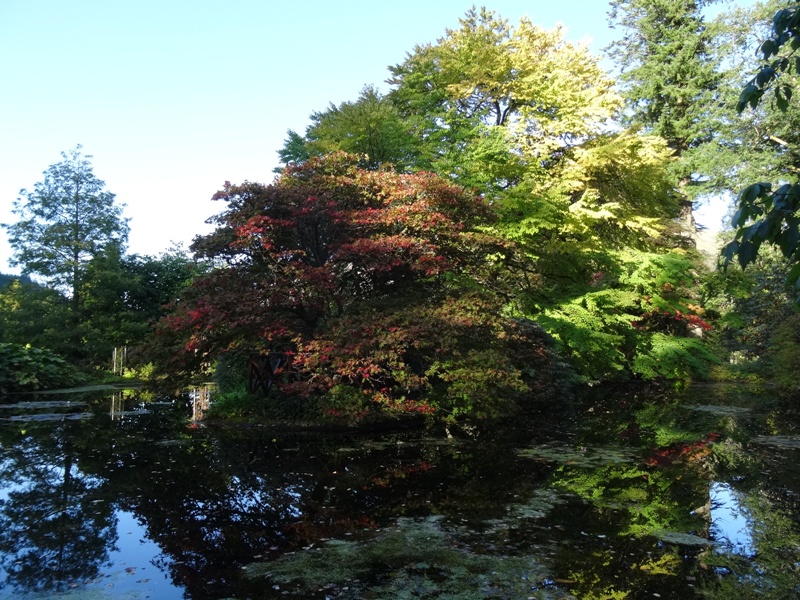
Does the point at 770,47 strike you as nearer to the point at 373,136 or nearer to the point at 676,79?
the point at 373,136

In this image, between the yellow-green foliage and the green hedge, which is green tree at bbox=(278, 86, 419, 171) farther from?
the green hedge

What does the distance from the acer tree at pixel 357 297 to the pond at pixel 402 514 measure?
1067 mm

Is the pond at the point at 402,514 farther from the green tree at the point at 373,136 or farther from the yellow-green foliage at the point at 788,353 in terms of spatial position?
the green tree at the point at 373,136

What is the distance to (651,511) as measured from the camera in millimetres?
5797

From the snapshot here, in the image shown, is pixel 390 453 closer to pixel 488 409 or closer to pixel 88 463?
pixel 488 409

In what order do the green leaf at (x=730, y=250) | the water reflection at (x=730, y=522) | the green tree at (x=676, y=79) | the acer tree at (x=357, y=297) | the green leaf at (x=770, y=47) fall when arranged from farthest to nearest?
the green tree at (x=676, y=79)
the acer tree at (x=357, y=297)
the water reflection at (x=730, y=522)
the green leaf at (x=770, y=47)
the green leaf at (x=730, y=250)

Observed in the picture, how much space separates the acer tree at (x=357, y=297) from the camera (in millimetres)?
9469

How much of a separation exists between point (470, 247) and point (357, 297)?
2366 millimetres

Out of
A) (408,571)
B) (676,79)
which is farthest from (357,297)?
(676,79)

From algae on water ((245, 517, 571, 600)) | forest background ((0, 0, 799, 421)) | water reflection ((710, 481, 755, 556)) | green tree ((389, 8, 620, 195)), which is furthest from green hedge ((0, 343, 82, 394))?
water reflection ((710, 481, 755, 556))

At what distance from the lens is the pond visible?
13.6ft

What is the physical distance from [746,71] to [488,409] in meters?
19.2

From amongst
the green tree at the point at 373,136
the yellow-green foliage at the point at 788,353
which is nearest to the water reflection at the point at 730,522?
the yellow-green foliage at the point at 788,353

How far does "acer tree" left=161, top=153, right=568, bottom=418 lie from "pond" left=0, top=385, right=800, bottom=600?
1.07 metres
